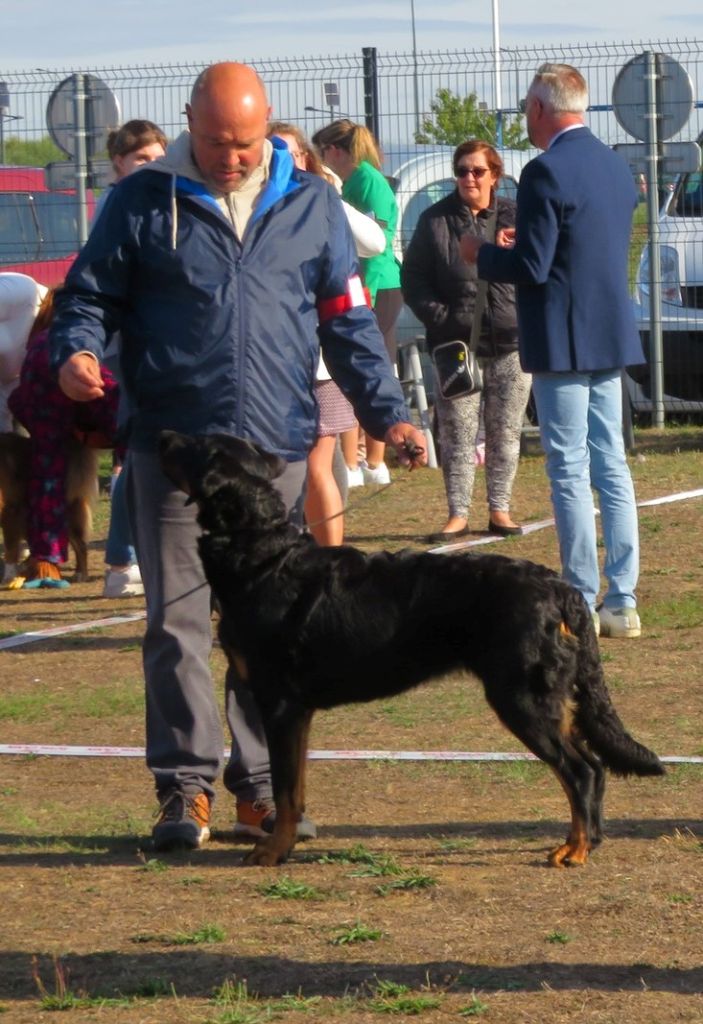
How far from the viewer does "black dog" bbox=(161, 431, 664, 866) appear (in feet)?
15.7

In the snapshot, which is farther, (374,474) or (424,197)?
(424,197)

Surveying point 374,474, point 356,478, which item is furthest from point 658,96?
point 356,478

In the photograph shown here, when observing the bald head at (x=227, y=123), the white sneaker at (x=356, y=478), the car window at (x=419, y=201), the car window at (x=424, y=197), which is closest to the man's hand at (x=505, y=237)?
the white sneaker at (x=356, y=478)

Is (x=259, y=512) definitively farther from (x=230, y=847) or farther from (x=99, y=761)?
(x=99, y=761)

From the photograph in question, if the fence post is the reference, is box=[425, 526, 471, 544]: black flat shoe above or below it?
below

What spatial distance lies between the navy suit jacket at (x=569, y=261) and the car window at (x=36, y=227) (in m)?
9.12

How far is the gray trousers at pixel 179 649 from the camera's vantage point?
16.8ft

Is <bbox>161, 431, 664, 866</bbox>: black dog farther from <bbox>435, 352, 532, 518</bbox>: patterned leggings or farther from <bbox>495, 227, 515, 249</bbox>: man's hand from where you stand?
<bbox>435, 352, 532, 518</bbox>: patterned leggings

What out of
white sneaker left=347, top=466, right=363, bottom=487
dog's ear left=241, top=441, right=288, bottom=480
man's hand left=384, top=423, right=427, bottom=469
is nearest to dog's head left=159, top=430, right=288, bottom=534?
dog's ear left=241, top=441, right=288, bottom=480

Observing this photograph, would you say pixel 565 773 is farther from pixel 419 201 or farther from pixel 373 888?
pixel 419 201

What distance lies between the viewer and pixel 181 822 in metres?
5.10

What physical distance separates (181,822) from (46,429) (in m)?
4.55

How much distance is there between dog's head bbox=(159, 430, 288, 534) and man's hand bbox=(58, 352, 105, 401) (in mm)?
243

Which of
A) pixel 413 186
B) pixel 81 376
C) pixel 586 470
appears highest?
pixel 413 186
